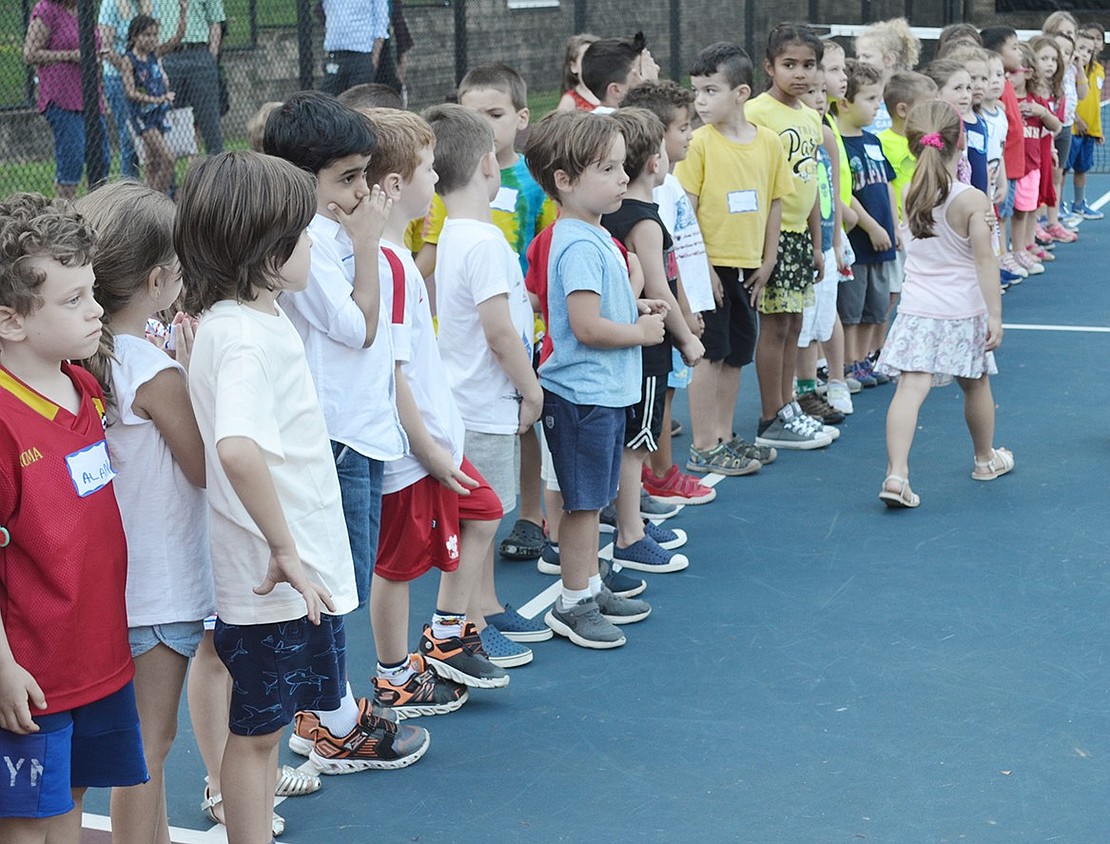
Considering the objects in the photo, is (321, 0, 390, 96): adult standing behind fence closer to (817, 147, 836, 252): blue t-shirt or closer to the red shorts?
(817, 147, 836, 252): blue t-shirt

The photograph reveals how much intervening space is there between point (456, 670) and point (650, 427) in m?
1.33

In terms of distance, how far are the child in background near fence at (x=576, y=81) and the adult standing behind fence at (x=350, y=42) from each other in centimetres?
110

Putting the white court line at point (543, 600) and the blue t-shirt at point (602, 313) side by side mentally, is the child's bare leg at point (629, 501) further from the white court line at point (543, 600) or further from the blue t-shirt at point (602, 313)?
the blue t-shirt at point (602, 313)

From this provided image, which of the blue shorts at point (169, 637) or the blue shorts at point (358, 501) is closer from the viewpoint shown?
the blue shorts at point (169, 637)

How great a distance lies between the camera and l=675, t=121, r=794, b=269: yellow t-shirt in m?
5.85

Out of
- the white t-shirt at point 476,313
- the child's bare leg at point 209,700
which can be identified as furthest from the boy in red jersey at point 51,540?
the white t-shirt at point 476,313

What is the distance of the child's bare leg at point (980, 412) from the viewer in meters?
5.68

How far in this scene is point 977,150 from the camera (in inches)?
294

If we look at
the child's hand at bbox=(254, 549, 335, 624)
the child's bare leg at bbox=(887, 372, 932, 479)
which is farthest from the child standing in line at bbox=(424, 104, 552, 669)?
the child's bare leg at bbox=(887, 372, 932, 479)

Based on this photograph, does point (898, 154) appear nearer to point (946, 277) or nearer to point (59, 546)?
point (946, 277)

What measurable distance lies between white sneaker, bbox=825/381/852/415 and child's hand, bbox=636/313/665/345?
109 inches

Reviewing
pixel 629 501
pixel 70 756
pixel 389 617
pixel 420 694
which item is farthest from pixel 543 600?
pixel 70 756

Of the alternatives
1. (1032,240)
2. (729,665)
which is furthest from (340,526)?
(1032,240)

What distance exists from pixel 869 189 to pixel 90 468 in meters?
5.60
